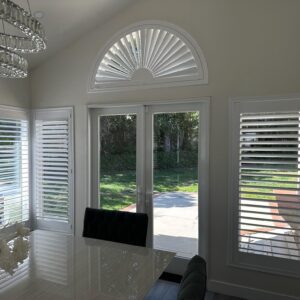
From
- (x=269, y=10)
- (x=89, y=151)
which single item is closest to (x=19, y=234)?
(x=89, y=151)

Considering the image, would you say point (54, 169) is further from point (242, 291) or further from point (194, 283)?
point (194, 283)

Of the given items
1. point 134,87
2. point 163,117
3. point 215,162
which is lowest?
point 215,162

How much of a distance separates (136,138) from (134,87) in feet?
1.92

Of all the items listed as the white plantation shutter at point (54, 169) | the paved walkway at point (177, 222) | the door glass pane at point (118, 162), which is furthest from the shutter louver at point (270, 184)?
the white plantation shutter at point (54, 169)

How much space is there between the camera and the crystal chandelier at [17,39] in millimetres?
1202

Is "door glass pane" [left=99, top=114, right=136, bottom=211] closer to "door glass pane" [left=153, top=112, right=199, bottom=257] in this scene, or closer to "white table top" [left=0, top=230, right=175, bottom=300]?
"door glass pane" [left=153, top=112, right=199, bottom=257]

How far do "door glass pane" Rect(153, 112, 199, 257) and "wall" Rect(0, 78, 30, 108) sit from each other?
1827 millimetres

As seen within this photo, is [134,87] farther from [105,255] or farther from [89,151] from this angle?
[105,255]

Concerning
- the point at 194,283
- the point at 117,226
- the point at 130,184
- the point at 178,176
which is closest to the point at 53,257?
the point at 117,226

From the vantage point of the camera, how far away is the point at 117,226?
232cm

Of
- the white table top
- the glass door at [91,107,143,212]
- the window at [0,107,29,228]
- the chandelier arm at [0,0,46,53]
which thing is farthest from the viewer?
the window at [0,107,29,228]

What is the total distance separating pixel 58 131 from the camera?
351 centimetres

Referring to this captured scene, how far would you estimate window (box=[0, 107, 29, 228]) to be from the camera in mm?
3332

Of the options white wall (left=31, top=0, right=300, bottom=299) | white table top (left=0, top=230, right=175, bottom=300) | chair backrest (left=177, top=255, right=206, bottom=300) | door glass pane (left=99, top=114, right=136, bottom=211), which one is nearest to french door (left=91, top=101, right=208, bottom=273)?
door glass pane (left=99, top=114, right=136, bottom=211)
